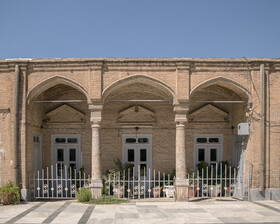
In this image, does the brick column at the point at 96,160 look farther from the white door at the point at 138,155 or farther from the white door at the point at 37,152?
the white door at the point at 37,152

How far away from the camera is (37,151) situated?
14.1m

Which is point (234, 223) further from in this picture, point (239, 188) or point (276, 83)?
point (276, 83)

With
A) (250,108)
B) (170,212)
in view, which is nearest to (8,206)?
(170,212)

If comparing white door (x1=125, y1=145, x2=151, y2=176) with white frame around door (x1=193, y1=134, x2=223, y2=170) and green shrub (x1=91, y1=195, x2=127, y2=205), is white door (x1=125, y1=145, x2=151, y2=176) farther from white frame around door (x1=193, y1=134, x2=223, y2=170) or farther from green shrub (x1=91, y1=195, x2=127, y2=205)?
green shrub (x1=91, y1=195, x2=127, y2=205)

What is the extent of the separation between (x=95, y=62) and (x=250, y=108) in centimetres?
569

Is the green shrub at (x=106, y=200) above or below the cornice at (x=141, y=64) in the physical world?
below

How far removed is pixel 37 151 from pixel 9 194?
110 inches

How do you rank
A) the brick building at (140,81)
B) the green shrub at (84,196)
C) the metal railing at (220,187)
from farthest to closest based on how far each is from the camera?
the metal railing at (220,187) < the brick building at (140,81) < the green shrub at (84,196)

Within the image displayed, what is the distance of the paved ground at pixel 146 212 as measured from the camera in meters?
9.32

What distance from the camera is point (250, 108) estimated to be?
40.7 feet

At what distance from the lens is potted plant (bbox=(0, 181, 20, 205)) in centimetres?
1148

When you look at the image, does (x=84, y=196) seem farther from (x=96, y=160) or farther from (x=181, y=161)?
(x=181, y=161)

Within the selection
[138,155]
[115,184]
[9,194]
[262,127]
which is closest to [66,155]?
[115,184]

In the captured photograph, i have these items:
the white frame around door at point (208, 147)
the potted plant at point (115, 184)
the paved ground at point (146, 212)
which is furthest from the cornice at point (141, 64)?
the paved ground at point (146, 212)
